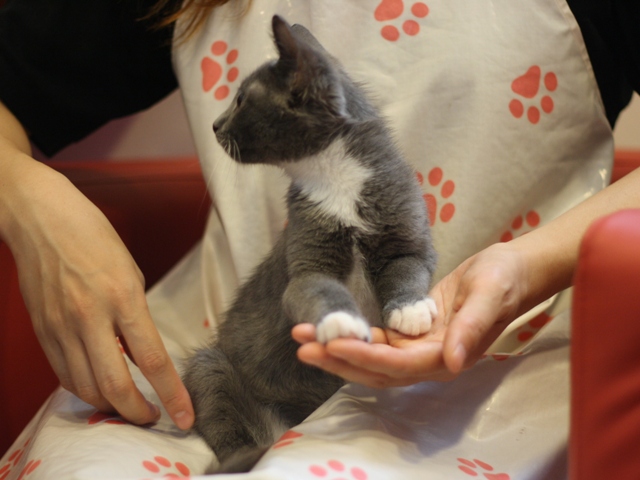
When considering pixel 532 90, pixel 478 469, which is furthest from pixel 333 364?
pixel 532 90

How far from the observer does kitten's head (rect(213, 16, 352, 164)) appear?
886mm

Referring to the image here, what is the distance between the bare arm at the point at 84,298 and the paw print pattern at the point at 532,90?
76 centimetres

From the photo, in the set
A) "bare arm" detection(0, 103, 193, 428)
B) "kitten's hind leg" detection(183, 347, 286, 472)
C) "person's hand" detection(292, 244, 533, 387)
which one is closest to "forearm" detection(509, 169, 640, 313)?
"person's hand" detection(292, 244, 533, 387)

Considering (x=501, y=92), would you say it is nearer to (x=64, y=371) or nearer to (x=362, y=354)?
(x=362, y=354)

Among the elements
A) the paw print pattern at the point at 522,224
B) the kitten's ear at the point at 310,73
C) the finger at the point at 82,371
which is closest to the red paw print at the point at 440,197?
the paw print pattern at the point at 522,224

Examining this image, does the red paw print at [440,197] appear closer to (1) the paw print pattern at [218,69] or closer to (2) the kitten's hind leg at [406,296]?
(2) the kitten's hind leg at [406,296]

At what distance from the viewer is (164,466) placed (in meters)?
0.79

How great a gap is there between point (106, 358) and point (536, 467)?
24.6 inches

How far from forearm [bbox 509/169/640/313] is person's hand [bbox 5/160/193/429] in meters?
0.56

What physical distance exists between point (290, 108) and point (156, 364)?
0.43 meters

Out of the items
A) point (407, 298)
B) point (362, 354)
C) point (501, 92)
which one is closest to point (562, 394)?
point (407, 298)

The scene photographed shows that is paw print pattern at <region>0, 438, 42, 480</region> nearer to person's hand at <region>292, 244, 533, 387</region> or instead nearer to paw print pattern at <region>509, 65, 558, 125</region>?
person's hand at <region>292, 244, 533, 387</region>

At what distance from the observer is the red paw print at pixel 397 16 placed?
118cm

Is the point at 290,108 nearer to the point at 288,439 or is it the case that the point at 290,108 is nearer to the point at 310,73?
the point at 310,73
